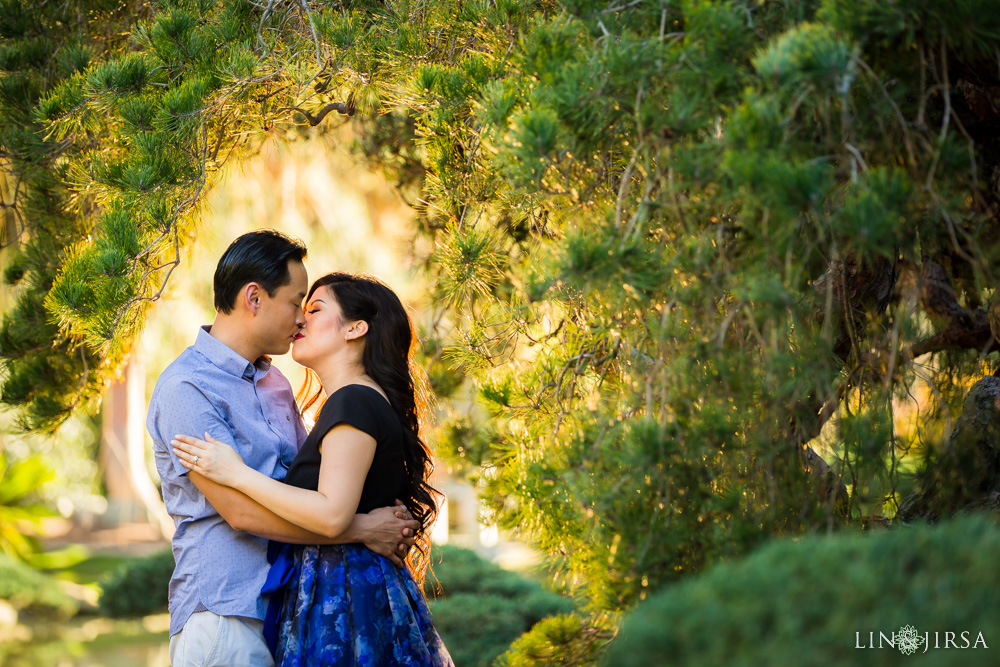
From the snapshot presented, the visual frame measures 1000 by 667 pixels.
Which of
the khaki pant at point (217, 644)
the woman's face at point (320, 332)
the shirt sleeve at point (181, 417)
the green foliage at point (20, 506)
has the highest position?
the green foliage at point (20, 506)

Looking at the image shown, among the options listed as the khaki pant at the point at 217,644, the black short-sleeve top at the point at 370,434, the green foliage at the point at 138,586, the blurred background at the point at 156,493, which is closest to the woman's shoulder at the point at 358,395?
the black short-sleeve top at the point at 370,434

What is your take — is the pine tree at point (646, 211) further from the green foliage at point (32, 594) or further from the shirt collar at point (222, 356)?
the green foliage at point (32, 594)

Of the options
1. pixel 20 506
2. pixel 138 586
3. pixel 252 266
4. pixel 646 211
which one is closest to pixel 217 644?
pixel 252 266

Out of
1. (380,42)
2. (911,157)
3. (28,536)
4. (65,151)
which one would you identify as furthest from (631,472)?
(28,536)

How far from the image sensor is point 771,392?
1283 mm

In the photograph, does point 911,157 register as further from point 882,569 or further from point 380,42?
point 380,42

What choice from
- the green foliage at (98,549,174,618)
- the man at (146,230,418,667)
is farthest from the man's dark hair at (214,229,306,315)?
the green foliage at (98,549,174,618)

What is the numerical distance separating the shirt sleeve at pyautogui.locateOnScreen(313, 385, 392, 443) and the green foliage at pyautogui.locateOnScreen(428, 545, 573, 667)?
6.95 ft

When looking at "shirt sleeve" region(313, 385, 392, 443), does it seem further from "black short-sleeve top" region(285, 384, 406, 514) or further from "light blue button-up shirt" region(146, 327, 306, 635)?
"light blue button-up shirt" region(146, 327, 306, 635)

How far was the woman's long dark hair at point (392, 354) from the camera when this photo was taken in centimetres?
212

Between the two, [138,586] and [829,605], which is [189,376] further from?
[138,586]

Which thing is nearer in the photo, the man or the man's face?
the man

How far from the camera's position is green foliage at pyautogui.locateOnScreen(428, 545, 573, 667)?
4.24 meters

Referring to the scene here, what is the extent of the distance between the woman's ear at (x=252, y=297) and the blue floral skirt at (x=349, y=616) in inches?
23.3
